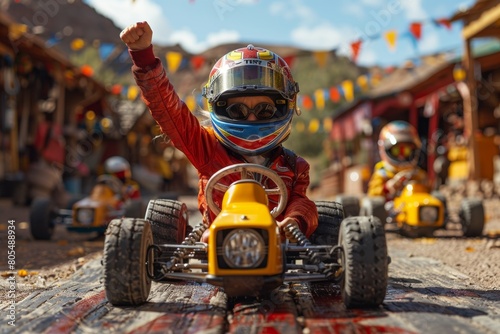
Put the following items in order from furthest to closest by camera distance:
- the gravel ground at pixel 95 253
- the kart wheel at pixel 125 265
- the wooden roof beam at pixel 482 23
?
the wooden roof beam at pixel 482 23, the gravel ground at pixel 95 253, the kart wheel at pixel 125 265

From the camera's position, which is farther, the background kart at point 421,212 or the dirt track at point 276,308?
the background kart at point 421,212

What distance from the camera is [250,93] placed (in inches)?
155

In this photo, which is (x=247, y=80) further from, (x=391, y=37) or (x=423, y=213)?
(x=391, y=37)

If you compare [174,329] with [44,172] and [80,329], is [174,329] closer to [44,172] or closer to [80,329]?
[80,329]

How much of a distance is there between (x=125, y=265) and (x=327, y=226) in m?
1.53

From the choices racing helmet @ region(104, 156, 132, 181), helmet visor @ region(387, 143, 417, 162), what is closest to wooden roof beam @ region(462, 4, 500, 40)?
helmet visor @ region(387, 143, 417, 162)

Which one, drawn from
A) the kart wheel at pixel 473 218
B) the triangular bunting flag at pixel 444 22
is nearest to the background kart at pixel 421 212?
the kart wheel at pixel 473 218

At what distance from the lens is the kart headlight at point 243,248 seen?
296 centimetres

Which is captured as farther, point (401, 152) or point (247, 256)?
point (401, 152)

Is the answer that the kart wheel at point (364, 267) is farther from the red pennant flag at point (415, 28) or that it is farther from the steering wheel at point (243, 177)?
the red pennant flag at point (415, 28)

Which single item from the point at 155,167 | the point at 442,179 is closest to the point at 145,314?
the point at 442,179

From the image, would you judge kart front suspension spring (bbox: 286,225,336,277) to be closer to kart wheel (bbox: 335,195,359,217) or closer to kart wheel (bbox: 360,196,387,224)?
kart wheel (bbox: 335,195,359,217)

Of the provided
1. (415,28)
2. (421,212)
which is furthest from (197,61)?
(421,212)

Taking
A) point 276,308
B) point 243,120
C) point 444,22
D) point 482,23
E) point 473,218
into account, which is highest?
point 444,22
